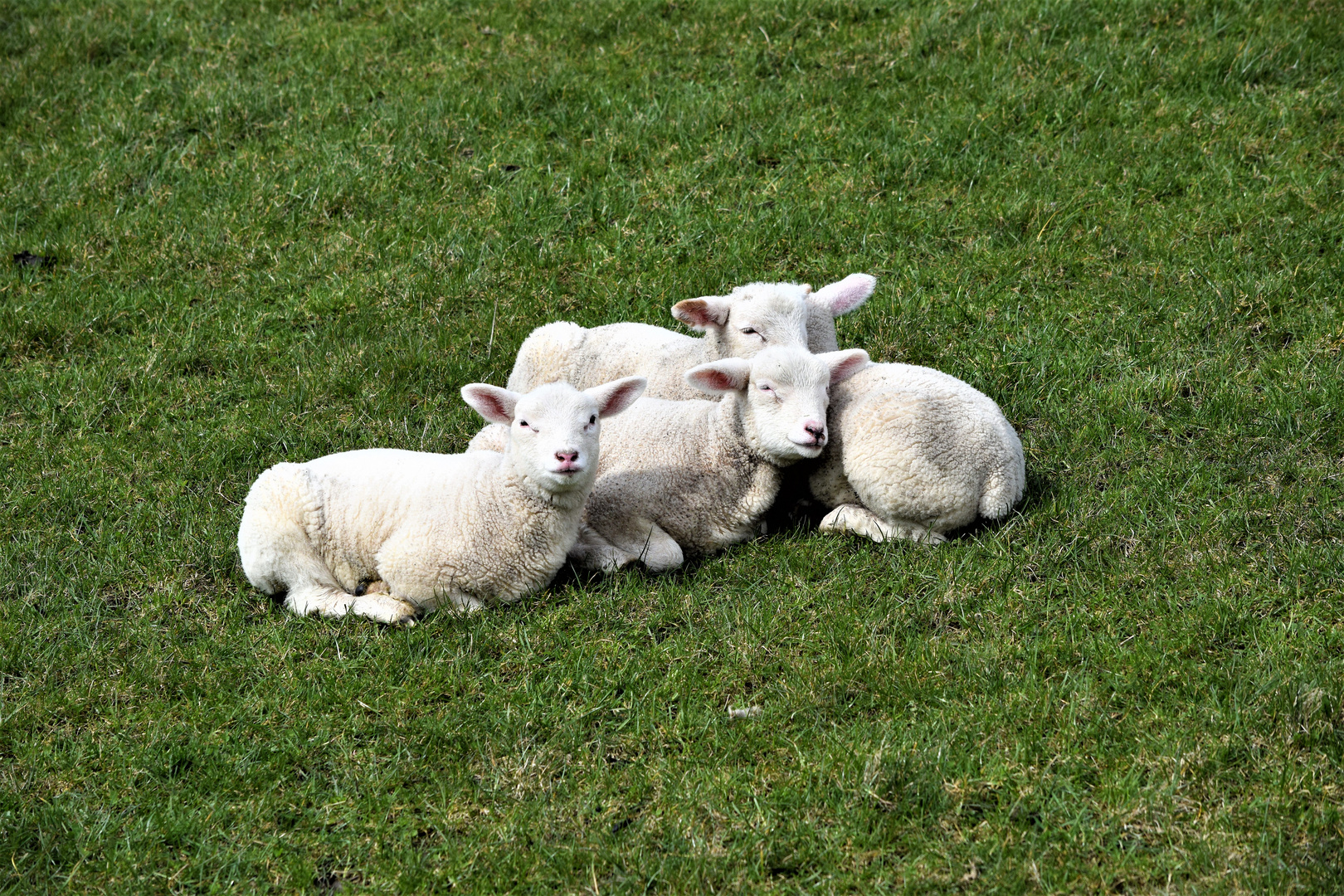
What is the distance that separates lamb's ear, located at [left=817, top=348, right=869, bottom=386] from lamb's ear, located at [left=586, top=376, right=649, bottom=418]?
78 cm

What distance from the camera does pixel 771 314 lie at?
6.21 m

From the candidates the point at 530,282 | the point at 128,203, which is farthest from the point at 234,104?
the point at 530,282

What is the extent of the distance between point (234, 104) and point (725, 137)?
3.52 metres

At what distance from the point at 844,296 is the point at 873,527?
1388mm

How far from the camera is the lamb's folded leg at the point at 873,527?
552 centimetres

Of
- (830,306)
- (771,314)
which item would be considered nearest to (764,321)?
(771,314)

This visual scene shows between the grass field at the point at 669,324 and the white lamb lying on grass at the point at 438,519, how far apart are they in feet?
0.57

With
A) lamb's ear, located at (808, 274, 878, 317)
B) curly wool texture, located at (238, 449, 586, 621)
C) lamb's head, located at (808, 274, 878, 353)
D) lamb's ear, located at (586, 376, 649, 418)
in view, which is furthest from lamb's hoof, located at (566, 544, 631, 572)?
lamb's ear, located at (808, 274, 878, 317)

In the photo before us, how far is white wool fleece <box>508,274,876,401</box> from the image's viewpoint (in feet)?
20.4

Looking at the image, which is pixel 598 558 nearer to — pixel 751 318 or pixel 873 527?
pixel 873 527

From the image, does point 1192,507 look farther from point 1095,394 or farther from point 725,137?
point 725,137

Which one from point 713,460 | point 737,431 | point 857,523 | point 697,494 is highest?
point 737,431

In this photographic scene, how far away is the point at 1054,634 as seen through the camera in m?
4.80

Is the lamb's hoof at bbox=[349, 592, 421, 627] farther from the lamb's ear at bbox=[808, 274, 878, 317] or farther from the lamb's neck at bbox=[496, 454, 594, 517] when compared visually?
the lamb's ear at bbox=[808, 274, 878, 317]
